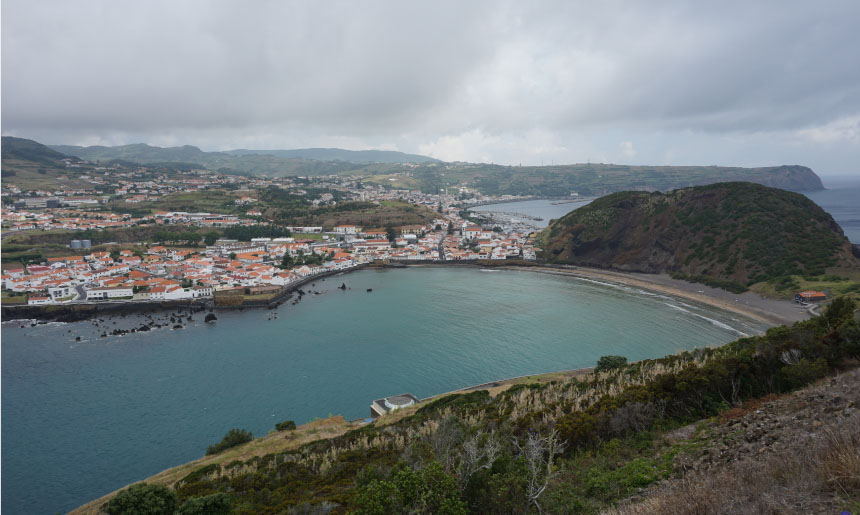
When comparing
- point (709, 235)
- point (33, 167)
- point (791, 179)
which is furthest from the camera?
point (791, 179)

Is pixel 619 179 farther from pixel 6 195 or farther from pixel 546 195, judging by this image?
pixel 6 195

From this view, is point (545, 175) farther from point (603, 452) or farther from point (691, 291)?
point (603, 452)

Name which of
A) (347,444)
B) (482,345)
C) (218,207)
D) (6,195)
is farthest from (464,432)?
(6,195)

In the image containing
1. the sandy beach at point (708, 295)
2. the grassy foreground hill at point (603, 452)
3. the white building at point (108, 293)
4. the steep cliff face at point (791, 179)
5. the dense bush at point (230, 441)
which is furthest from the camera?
the steep cliff face at point (791, 179)

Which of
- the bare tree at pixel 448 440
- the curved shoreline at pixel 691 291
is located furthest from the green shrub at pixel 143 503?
the curved shoreline at pixel 691 291

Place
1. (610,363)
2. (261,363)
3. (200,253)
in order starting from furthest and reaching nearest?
(200,253) < (261,363) < (610,363)

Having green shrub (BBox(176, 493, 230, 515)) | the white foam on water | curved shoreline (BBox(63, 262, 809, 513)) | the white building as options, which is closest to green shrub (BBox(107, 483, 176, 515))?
green shrub (BBox(176, 493, 230, 515))

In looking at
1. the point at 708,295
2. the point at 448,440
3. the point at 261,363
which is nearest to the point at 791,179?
the point at 708,295

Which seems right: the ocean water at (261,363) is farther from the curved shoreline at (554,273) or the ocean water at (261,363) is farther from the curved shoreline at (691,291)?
the curved shoreline at (691,291)
